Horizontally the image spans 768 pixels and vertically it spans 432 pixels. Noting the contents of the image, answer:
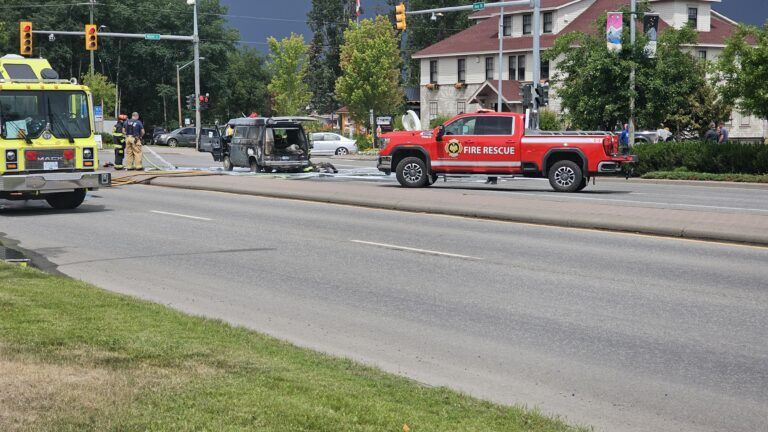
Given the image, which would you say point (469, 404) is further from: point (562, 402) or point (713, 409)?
point (713, 409)

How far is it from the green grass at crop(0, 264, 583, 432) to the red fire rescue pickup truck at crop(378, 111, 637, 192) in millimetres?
17282

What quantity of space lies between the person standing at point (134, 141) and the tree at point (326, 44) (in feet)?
275

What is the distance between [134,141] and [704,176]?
18469 mm

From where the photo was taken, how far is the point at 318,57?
404 feet

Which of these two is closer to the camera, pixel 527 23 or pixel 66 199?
pixel 66 199

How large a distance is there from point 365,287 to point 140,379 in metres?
4.94

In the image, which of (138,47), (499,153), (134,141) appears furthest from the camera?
(138,47)

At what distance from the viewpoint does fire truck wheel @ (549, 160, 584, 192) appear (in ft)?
80.1

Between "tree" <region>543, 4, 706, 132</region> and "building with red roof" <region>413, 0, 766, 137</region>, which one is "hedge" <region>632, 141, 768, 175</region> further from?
"building with red roof" <region>413, 0, 766, 137</region>

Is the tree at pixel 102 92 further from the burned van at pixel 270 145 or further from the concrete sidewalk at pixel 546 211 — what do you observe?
the concrete sidewalk at pixel 546 211

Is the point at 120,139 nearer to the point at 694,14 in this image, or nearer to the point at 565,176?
the point at 565,176

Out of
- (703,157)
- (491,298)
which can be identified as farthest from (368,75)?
(491,298)

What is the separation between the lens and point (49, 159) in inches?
770

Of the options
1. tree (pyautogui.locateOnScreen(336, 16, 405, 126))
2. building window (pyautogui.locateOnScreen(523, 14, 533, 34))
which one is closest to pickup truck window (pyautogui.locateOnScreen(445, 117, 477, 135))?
tree (pyautogui.locateOnScreen(336, 16, 405, 126))
